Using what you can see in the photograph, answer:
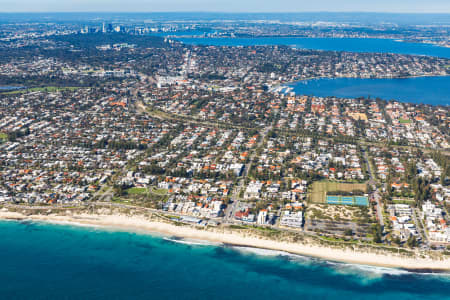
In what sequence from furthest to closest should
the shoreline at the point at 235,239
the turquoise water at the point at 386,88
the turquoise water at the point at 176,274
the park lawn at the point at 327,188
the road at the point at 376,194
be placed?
the turquoise water at the point at 386,88 → the park lawn at the point at 327,188 → the road at the point at 376,194 → the shoreline at the point at 235,239 → the turquoise water at the point at 176,274

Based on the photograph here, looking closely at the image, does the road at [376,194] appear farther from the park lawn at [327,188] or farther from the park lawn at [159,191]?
the park lawn at [159,191]

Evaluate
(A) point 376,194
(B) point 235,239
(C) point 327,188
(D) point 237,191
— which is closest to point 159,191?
(D) point 237,191

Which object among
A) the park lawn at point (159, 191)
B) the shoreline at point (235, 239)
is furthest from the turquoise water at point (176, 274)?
the park lawn at point (159, 191)

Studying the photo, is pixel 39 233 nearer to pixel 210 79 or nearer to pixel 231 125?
pixel 231 125

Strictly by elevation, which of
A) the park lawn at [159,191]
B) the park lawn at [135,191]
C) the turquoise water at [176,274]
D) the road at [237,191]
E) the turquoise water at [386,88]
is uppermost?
the turquoise water at [386,88]

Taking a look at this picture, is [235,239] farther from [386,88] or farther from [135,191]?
[386,88]

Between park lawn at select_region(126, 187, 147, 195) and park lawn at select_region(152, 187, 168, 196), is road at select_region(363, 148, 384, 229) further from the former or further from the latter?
park lawn at select_region(126, 187, 147, 195)

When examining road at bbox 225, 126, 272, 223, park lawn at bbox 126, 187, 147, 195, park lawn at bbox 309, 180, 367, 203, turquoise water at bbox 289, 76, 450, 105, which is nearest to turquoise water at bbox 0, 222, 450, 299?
road at bbox 225, 126, 272, 223
